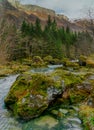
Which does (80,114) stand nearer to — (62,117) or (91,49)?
(62,117)

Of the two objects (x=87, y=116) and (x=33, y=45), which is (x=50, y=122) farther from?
(x=33, y=45)

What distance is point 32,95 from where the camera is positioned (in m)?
12.9

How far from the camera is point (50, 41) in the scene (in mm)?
69312

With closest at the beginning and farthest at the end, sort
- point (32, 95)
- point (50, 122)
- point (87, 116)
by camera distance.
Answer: point (87, 116)
point (50, 122)
point (32, 95)

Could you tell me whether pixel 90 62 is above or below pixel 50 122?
below

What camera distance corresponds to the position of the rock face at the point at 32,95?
12.4 meters

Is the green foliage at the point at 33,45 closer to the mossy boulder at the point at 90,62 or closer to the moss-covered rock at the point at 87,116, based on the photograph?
the mossy boulder at the point at 90,62

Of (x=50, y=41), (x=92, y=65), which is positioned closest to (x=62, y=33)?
(x=50, y=41)

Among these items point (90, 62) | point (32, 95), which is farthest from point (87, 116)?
point (90, 62)

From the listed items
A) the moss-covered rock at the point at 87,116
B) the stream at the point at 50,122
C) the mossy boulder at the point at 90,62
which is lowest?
the mossy boulder at the point at 90,62

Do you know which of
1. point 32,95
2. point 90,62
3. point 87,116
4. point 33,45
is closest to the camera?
point 87,116

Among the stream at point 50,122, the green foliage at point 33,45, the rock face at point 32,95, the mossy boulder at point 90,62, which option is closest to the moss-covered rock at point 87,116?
the stream at point 50,122

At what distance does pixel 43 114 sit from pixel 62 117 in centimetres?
115

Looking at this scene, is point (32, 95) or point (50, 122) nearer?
point (50, 122)
